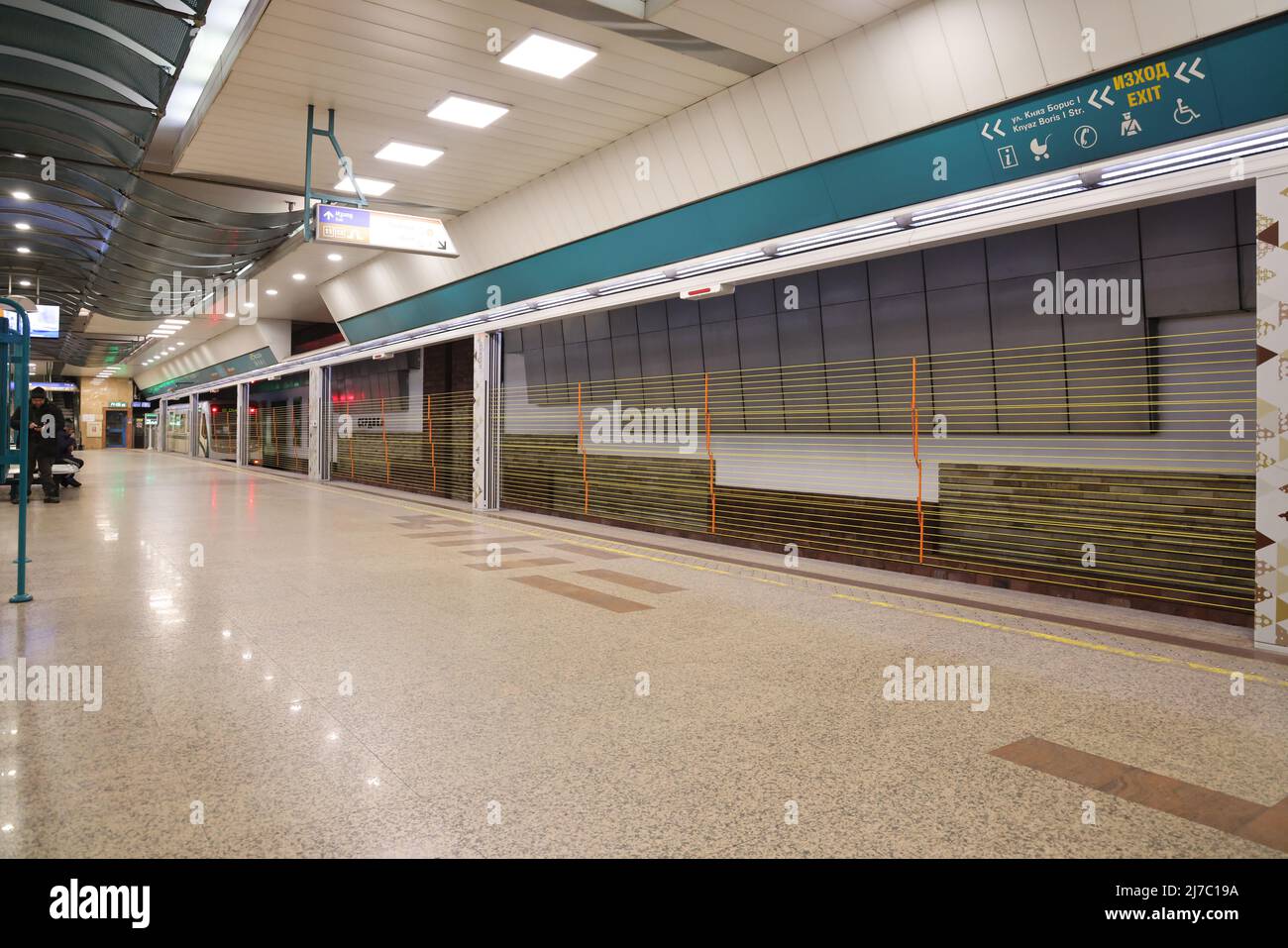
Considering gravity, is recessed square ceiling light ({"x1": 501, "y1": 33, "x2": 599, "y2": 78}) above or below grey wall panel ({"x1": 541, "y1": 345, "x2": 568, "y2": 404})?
above

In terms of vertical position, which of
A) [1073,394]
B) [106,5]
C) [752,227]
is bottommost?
[1073,394]

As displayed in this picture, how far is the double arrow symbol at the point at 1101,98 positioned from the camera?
5.68 m

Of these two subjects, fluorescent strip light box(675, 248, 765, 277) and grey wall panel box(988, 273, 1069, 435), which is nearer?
grey wall panel box(988, 273, 1069, 435)

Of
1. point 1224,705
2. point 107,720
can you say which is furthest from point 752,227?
point 107,720

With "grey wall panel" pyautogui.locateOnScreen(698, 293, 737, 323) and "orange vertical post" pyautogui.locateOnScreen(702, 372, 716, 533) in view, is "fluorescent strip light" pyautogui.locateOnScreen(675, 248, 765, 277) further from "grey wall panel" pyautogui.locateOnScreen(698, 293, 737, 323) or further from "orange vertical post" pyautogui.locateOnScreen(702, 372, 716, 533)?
"orange vertical post" pyautogui.locateOnScreen(702, 372, 716, 533)

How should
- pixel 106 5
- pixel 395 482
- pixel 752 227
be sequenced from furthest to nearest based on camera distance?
pixel 395 482, pixel 752 227, pixel 106 5

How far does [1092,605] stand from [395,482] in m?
17.0

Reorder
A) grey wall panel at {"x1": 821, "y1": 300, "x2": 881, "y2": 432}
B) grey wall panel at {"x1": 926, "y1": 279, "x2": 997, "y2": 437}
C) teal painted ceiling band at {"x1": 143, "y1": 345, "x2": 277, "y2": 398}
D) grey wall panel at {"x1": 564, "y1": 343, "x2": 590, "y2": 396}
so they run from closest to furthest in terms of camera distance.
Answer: grey wall panel at {"x1": 926, "y1": 279, "x2": 997, "y2": 437}
grey wall panel at {"x1": 821, "y1": 300, "x2": 881, "y2": 432}
grey wall panel at {"x1": 564, "y1": 343, "x2": 590, "y2": 396}
teal painted ceiling band at {"x1": 143, "y1": 345, "x2": 277, "y2": 398}

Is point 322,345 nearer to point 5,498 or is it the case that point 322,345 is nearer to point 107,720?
point 5,498

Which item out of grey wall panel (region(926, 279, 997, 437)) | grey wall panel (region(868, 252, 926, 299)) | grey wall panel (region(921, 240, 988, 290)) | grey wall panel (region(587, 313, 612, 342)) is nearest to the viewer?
grey wall panel (region(921, 240, 988, 290))

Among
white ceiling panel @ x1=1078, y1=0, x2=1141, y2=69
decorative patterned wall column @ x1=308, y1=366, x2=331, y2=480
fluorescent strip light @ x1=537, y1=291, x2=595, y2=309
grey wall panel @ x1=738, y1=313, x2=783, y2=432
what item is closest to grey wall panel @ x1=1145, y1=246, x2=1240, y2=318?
white ceiling panel @ x1=1078, y1=0, x2=1141, y2=69

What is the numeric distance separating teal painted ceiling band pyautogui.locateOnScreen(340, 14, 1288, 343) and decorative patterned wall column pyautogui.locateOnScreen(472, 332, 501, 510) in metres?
3.86

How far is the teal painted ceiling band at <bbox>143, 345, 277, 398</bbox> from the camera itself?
1059 inches
